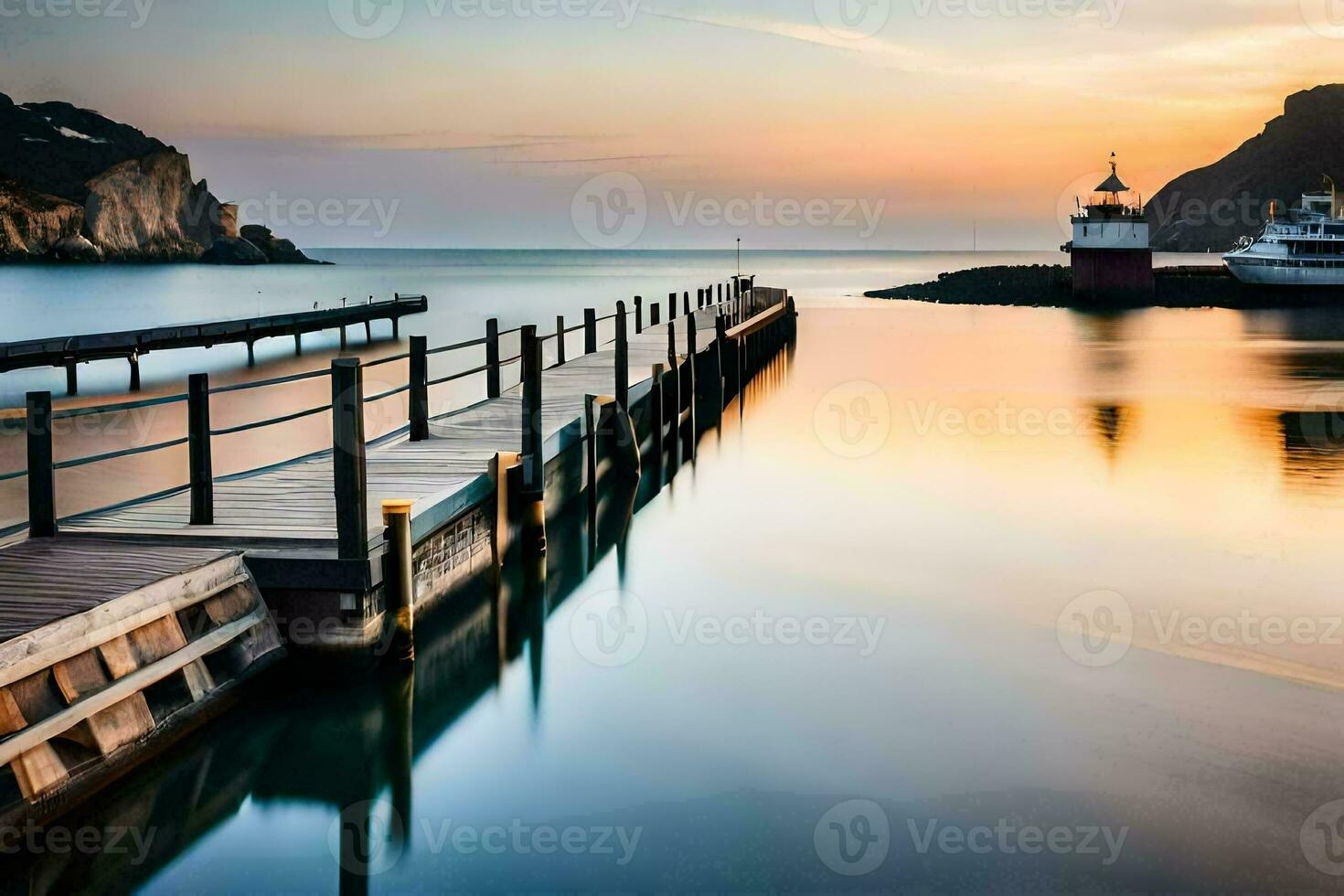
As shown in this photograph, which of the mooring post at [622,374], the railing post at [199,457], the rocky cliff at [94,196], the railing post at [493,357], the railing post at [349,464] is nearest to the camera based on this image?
the railing post at [349,464]

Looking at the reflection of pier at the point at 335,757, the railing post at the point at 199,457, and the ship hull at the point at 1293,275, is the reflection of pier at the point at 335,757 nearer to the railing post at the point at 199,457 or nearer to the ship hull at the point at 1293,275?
the railing post at the point at 199,457

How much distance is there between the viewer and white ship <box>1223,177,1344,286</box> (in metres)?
66.3

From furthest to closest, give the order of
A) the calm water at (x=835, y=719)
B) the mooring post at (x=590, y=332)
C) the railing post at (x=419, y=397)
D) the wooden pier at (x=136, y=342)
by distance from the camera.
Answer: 1. the wooden pier at (x=136, y=342)
2. the mooring post at (x=590, y=332)
3. the railing post at (x=419, y=397)
4. the calm water at (x=835, y=719)

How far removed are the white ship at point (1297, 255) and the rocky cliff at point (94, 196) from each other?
13974 centimetres

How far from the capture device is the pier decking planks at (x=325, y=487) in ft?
25.9

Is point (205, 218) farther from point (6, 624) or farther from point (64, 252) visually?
point (6, 624)

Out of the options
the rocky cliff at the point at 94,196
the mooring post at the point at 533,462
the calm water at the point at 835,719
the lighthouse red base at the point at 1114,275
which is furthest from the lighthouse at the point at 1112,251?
the rocky cliff at the point at 94,196

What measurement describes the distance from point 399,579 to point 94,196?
569ft

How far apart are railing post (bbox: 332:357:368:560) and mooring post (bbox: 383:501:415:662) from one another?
0.98 feet

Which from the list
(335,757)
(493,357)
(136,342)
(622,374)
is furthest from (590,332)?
(335,757)

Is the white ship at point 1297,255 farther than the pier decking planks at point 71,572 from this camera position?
Yes

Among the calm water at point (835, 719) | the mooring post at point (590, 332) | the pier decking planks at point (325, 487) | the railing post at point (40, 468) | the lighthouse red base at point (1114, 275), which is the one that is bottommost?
the calm water at point (835, 719)

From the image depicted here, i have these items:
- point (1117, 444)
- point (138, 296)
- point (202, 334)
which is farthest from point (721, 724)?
point (138, 296)

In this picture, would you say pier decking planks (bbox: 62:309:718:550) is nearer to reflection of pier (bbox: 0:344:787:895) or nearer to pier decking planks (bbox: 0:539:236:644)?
pier decking planks (bbox: 0:539:236:644)
